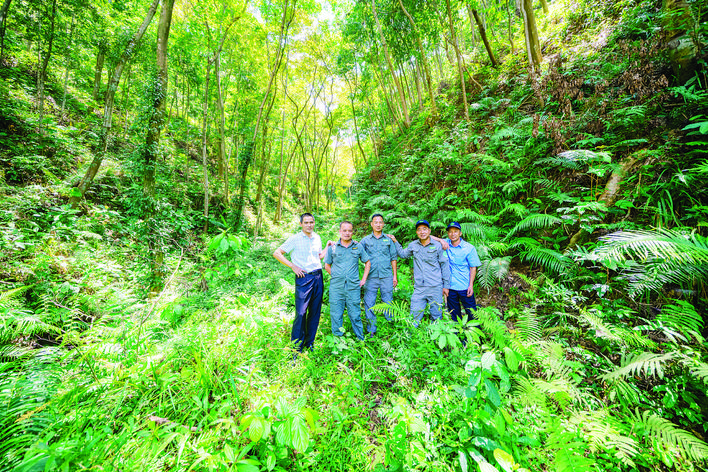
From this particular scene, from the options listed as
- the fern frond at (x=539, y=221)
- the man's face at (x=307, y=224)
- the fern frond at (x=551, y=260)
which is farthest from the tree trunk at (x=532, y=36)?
the man's face at (x=307, y=224)

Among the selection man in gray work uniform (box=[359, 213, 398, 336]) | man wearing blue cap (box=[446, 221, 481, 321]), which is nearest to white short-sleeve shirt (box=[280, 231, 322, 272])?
man in gray work uniform (box=[359, 213, 398, 336])

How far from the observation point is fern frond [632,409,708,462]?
1777 millimetres

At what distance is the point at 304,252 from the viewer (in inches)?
141

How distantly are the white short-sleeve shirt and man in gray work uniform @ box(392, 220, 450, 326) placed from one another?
62.1 inches

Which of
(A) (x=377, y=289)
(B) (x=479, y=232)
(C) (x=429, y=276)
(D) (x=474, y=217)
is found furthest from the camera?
(D) (x=474, y=217)

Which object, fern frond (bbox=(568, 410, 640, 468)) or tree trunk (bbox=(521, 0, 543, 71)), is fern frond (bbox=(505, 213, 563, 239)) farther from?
tree trunk (bbox=(521, 0, 543, 71))

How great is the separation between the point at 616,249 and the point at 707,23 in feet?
12.6

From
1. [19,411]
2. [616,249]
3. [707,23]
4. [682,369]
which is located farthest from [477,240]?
[19,411]

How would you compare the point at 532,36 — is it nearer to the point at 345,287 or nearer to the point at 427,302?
the point at 427,302

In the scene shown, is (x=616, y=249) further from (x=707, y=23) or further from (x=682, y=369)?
(x=707, y=23)

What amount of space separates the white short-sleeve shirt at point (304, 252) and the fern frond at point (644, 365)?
11.8 feet

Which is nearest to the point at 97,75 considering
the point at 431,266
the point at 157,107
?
the point at 157,107

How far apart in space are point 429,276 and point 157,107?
309 inches

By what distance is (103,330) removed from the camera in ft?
9.80
